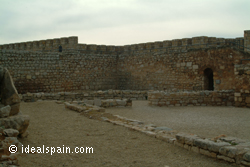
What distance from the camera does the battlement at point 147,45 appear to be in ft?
48.4

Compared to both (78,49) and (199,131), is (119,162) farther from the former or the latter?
(78,49)

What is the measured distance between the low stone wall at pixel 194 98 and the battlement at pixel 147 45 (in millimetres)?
3471

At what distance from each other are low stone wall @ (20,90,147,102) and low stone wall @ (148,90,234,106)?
3.15m

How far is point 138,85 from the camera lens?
1873cm

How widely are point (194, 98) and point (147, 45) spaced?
693 cm

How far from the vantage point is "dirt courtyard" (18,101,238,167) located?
4184 mm

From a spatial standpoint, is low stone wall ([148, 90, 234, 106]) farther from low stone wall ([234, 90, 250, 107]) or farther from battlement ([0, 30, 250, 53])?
battlement ([0, 30, 250, 53])

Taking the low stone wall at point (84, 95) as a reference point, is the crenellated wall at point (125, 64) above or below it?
above

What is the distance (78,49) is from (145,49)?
16.8 feet

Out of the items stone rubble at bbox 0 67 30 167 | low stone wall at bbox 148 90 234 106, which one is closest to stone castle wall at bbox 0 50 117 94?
low stone wall at bbox 148 90 234 106

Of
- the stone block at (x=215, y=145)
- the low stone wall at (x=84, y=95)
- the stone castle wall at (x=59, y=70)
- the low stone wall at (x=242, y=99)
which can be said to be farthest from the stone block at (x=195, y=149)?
the stone castle wall at (x=59, y=70)

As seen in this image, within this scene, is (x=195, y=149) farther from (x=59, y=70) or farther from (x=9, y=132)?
(x=59, y=70)

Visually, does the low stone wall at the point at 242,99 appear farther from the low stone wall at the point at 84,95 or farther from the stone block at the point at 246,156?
the stone block at the point at 246,156

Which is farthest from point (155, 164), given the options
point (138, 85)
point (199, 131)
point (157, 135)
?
point (138, 85)
